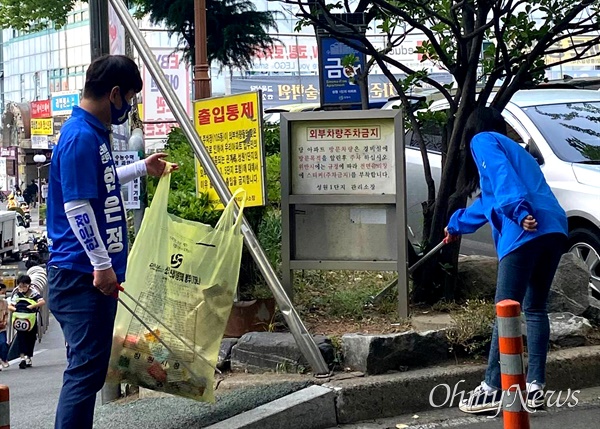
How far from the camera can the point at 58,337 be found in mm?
19672

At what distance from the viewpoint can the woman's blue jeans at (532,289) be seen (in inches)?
186

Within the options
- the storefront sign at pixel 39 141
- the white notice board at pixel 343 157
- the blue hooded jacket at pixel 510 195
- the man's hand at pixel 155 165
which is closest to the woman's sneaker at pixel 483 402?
the blue hooded jacket at pixel 510 195

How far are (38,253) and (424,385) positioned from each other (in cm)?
2774

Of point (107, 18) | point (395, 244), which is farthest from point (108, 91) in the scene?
point (395, 244)

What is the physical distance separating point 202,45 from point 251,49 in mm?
9180

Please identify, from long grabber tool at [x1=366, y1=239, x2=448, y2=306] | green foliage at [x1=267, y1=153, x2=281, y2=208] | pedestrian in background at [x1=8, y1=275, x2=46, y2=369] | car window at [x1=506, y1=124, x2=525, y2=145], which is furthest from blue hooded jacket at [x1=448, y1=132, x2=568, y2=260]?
pedestrian in background at [x1=8, y1=275, x2=46, y2=369]

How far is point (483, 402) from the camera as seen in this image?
4910 millimetres

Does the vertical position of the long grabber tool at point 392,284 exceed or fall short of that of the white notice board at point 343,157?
it falls short

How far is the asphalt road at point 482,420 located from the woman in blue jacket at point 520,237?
2.6 inches

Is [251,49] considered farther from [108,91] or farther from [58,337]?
[108,91]

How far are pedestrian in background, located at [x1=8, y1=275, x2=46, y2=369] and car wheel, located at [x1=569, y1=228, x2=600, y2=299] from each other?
9.59 metres

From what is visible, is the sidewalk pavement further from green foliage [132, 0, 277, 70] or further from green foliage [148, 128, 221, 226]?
green foliage [132, 0, 277, 70]

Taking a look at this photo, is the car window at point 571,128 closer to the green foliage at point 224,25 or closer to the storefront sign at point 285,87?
the green foliage at point 224,25

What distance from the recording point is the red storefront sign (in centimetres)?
5028
